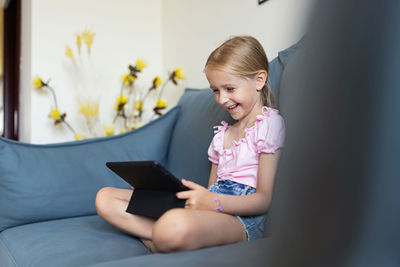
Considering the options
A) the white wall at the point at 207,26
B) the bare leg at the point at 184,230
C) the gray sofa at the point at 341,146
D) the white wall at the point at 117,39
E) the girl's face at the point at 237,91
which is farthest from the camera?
the white wall at the point at 117,39

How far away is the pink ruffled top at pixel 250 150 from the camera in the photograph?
1015 millimetres

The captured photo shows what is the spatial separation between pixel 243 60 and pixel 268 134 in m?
0.23

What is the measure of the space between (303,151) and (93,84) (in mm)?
2205

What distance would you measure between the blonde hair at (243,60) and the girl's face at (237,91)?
2cm

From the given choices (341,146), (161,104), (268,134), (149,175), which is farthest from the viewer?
(161,104)

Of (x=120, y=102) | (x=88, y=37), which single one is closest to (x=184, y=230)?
(x=120, y=102)

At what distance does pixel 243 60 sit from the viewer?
3.59 feet

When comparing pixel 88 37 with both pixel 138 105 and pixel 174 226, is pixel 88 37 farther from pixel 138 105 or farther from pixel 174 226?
pixel 174 226

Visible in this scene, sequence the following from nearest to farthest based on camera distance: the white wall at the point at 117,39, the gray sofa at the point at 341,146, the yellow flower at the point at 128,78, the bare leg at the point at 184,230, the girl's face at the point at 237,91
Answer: the gray sofa at the point at 341,146
the bare leg at the point at 184,230
the girl's face at the point at 237,91
the white wall at the point at 117,39
the yellow flower at the point at 128,78

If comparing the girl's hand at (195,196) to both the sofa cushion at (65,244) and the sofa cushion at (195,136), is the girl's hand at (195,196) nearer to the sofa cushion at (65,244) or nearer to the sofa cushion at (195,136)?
the sofa cushion at (65,244)

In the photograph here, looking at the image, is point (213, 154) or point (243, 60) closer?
point (243, 60)

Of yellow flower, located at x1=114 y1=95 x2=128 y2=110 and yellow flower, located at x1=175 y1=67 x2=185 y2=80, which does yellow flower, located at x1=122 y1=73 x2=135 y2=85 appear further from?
yellow flower, located at x1=175 y1=67 x2=185 y2=80

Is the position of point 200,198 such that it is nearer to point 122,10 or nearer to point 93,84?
point 93,84

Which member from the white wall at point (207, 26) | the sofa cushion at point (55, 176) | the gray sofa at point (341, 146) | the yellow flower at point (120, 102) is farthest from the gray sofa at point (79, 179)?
the gray sofa at point (341, 146)
